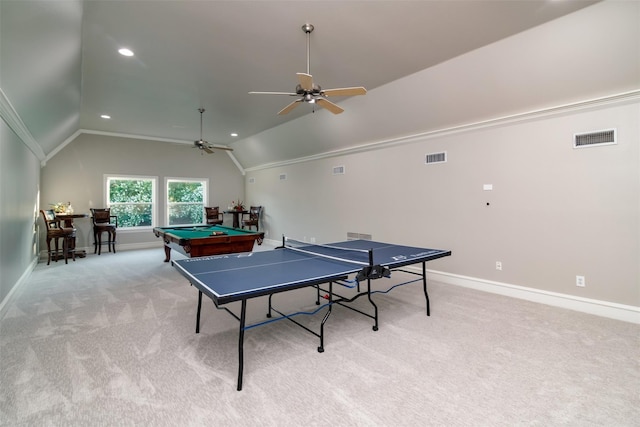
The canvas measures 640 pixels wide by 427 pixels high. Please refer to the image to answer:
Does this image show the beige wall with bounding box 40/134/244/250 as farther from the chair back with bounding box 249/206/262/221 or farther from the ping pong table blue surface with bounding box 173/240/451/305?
the ping pong table blue surface with bounding box 173/240/451/305

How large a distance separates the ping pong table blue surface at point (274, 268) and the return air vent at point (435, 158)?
1.97 meters

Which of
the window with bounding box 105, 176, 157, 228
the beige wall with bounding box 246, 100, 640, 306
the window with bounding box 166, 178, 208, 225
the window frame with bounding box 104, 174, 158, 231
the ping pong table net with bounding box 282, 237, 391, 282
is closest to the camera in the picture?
the ping pong table net with bounding box 282, 237, 391, 282

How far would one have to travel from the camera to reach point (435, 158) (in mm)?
4852

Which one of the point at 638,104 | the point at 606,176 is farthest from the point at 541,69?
the point at 606,176

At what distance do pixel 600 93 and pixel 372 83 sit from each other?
2676 mm

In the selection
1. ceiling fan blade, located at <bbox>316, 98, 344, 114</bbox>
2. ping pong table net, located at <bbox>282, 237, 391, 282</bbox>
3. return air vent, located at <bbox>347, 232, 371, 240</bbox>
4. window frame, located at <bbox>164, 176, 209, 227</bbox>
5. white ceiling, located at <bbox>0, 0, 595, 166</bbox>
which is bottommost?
return air vent, located at <bbox>347, 232, 371, 240</bbox>

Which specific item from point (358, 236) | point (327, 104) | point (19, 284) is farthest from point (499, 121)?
point (19, 284)

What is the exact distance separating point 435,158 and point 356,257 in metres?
2.73

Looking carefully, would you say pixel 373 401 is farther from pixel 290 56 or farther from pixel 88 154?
pixel 88 154

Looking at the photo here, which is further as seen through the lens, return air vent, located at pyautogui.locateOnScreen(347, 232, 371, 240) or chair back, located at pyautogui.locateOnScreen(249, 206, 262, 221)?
chair back, located at pyautogui.locateOnScreen(249, 206, 262, 221)

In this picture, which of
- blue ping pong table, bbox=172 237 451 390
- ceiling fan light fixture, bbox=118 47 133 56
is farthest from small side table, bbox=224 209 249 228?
blue ping pong table, bbox=172 237 451 390

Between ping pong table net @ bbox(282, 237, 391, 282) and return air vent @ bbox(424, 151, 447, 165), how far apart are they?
2354 mm

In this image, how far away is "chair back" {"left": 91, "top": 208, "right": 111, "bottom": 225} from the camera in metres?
7.24

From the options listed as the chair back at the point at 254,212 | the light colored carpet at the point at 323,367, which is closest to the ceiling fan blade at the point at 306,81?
the light colored carpet at the point at 323,367
